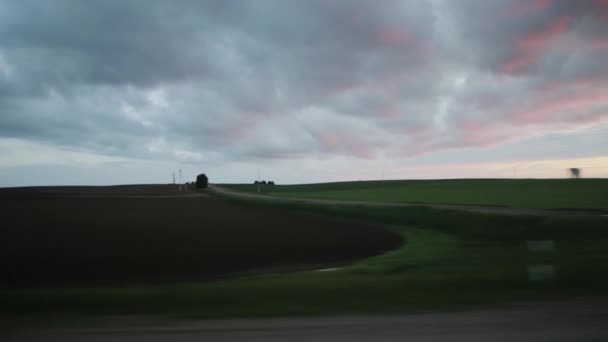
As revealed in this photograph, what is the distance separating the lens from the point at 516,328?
5.88 m

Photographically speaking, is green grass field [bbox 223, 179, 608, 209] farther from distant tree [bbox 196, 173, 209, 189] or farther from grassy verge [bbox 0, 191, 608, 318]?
distant tree [bbox 196, 173, 209, 189]

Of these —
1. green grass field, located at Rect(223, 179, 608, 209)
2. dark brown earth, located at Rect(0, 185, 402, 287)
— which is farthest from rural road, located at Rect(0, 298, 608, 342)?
green grass field, located at Rect(223, 179, 608, 209)

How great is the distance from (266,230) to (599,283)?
78.9ft

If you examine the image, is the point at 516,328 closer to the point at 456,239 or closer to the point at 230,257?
the point at 230,257

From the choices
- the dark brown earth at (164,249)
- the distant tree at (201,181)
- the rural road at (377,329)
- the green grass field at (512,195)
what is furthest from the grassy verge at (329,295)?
the distant tree at (201,181)

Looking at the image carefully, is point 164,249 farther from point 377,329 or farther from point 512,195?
point 512,195

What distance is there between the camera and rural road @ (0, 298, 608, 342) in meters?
5.57

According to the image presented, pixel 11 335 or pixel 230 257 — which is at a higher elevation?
pixel 11 335

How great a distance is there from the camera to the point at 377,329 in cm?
594

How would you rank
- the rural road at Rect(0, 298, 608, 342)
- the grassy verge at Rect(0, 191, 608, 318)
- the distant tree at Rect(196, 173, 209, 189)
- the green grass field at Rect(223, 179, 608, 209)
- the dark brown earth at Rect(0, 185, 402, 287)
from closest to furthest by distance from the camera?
the rural road at Rect(0, 298, 608, 342)
the grassy verge at Rect(0, 191, 608, 318)
the dark brown earth at Rect(0, 185, 402, 287)
the green grass field at Rect(223, 179, 608, 209)
the distant tree at Rect(196, 173, 209, 189)

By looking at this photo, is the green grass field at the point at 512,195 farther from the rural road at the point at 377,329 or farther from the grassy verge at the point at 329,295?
the rural road at the point at 377,329

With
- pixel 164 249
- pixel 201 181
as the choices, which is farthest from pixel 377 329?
pixel 201 181

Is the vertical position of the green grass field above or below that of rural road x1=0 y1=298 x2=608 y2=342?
above

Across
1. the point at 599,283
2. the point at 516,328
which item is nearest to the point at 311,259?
the point at 599,283
